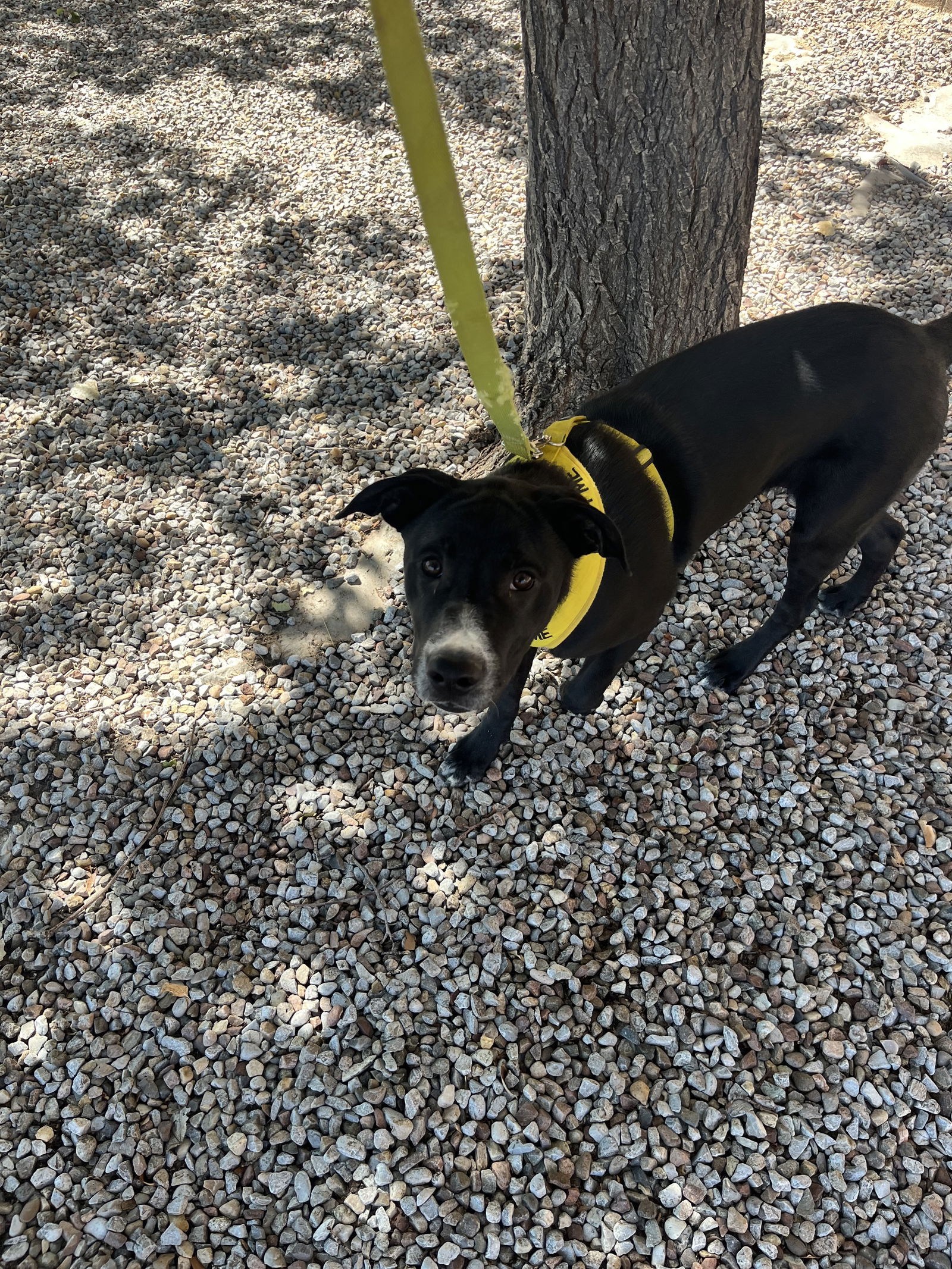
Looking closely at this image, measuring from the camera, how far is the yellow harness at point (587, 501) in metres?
2.77

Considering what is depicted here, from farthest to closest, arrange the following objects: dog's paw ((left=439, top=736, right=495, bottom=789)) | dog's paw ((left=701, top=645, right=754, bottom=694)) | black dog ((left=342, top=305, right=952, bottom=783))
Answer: dog's paw ((left=701, top=645, right=754, bottom=694)) → dog's paw ((left=439, top=736, right=495, bottom=789)) → black dog ((left=342, top=305, right=952, bottom=783))

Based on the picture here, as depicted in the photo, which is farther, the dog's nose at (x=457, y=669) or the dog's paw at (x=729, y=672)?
the dog's paw at (x=729, y=672)

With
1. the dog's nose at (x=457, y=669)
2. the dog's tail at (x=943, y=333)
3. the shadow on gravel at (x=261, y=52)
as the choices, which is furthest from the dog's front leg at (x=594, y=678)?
the shadow on gravel at (x=261, y=52)

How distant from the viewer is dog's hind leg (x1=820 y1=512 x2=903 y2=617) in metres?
3.83

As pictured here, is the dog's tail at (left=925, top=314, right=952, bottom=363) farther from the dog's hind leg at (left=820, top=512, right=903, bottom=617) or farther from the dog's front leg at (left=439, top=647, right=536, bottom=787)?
the dog's front leg at (left=439, top=647, right=536, bottom=787)

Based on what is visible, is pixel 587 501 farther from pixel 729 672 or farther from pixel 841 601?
pixel 841 601

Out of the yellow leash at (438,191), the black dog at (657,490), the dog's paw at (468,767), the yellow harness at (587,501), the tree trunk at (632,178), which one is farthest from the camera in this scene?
the dog's paw at (468,767)

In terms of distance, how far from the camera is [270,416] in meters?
4.77

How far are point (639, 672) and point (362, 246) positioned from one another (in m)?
3.97

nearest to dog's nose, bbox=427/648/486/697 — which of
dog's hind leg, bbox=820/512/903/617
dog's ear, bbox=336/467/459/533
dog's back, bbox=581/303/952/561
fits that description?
dog's ear, bbox=336/467/459/533

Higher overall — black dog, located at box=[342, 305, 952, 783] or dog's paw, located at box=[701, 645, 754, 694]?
black dog, located at box=[342, 305, 952, 783]

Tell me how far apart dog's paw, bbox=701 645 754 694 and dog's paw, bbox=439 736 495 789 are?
114 cm

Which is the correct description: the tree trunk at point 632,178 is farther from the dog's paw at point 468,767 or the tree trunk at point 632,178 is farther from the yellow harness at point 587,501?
the dog's paw at point 468,767

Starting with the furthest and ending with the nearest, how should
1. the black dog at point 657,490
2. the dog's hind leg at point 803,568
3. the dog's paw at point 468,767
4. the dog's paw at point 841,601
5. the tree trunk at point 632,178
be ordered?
the dog's paw at point 841,601 → the dog's paw at point 468,767 → the dog's hind leg at point 803,568 → the tree trunk at point 632,178 → the black dog at point 657,490
